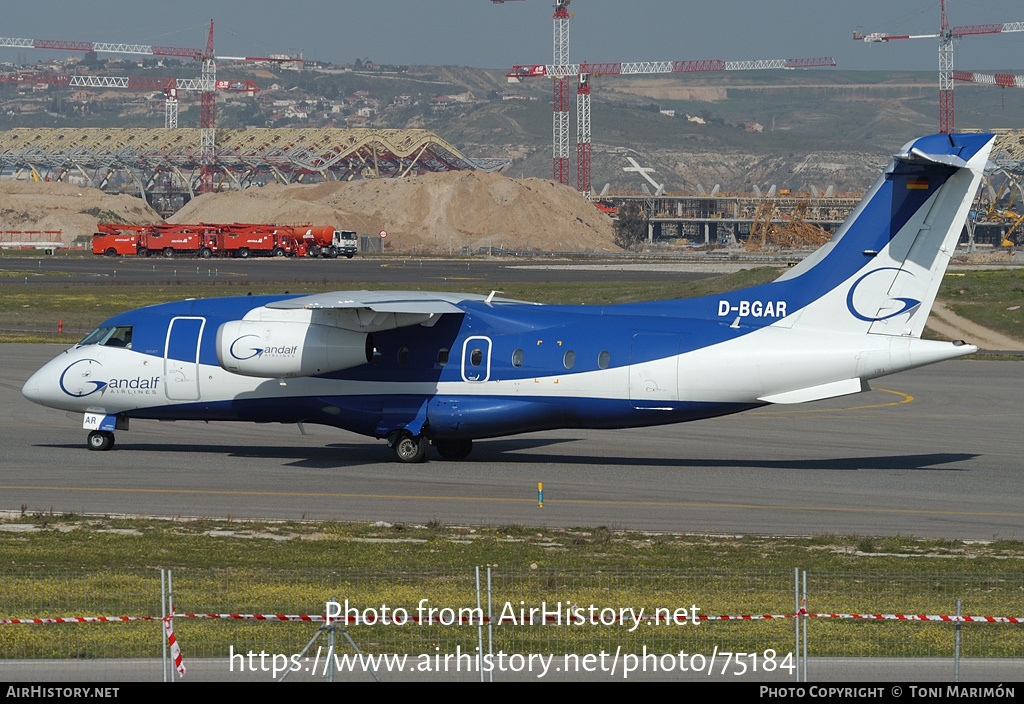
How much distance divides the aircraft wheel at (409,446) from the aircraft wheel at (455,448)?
97 cm

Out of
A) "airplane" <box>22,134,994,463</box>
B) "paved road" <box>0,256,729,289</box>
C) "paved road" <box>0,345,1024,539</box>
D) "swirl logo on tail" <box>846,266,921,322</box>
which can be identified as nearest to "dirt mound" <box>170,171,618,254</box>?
"paved road" <box>0,256,729,289</box>

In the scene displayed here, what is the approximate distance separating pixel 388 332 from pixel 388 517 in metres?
7.29

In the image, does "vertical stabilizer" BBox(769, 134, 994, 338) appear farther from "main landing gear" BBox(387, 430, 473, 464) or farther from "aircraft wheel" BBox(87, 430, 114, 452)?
"aircraft wheel" BBox(87, 430, 114, 452)

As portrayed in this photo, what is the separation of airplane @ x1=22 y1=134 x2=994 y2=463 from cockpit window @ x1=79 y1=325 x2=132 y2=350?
6cm

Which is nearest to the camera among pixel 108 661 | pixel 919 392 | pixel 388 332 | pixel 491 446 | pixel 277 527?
pixel 108 661

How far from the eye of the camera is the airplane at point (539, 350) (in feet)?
89.2

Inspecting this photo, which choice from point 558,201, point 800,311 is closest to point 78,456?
point 800,311

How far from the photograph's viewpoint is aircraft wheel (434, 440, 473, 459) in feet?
102

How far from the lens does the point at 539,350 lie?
2928cm

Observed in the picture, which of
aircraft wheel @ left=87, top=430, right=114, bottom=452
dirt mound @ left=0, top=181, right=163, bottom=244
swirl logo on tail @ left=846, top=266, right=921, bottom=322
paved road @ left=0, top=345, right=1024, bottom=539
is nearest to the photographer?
paved road @ left=0, top=345, right=1024, bottom=539

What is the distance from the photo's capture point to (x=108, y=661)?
1401cm

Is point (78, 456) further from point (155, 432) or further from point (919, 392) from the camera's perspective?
point (919, 392)

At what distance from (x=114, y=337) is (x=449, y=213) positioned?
12625cm

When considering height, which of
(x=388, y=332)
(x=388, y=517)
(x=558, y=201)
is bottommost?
(x=388, y=517)
